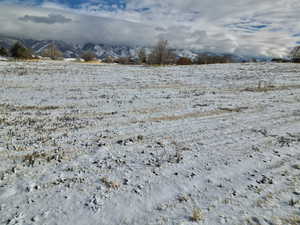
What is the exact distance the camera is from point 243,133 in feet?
21.4

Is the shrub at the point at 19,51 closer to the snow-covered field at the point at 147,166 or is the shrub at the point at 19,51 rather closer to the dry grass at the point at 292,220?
the snow-covered field at the point at 147,166

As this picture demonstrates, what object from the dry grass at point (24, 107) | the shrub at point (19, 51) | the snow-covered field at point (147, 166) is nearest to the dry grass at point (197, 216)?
the snow-covered field at point (147, 166)

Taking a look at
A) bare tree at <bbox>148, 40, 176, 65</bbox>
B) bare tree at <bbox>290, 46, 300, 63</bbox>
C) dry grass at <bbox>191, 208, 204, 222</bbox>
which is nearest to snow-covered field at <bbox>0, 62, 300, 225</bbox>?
dry grass at <bbox>191, 208, 204, 222</bbox>

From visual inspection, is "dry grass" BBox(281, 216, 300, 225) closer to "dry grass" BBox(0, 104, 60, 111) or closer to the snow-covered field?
the snow-covered field

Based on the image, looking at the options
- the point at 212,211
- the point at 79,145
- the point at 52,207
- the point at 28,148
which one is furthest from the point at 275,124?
the point at 28,148

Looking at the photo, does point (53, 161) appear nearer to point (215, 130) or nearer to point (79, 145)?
point (79, 145)

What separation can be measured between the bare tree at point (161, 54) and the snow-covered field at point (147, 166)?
4824 centimetres

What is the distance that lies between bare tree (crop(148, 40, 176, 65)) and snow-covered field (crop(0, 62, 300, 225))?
4824cm

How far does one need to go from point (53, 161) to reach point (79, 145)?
0.95 metres

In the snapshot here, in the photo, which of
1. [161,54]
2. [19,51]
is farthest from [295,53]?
[19,51]

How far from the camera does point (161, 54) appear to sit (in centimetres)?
5369

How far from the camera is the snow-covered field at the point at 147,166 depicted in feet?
10.6

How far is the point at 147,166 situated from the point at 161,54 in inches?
2083

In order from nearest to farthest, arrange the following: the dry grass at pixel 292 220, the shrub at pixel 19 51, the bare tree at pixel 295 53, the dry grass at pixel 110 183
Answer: the dry grass at pixel 292 220 → the dry grass at pixel 110 183 → the shrub at pixel 19 51 → the bare tree at pixel 295 53
